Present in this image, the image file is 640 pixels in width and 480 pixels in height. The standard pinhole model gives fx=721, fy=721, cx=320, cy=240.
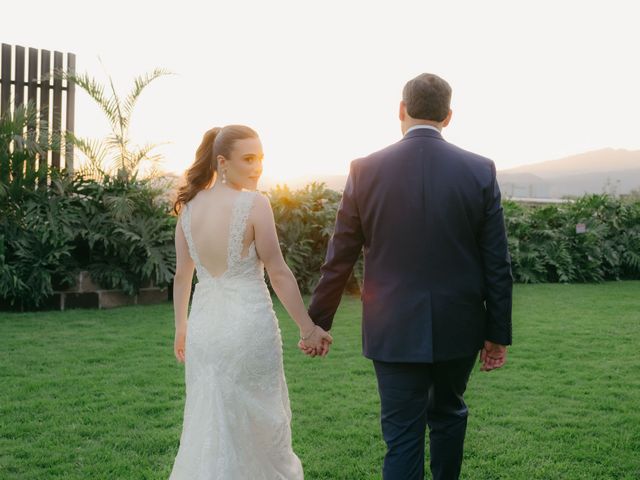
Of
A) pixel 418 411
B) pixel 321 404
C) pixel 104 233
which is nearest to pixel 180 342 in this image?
pixel 418 411

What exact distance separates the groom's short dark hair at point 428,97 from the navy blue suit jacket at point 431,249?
→ 0.08 meters

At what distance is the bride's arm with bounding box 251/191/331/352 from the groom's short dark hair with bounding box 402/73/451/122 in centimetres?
80

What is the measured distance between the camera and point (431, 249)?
3.04 m

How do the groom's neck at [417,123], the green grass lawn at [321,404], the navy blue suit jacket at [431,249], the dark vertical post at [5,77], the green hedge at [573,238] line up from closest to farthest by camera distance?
the navy blue suit jacket at [431,249]
the groom's neck at [417,123]
the green grass lawn at [321,404]
the dark vertical post at [5,77]
the green hedge at [573,238]

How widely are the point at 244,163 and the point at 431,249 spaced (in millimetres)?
962

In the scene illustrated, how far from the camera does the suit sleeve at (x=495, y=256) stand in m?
3.11

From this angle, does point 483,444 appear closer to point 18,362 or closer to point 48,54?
point 18,362

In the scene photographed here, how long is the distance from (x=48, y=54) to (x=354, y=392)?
32.1ft

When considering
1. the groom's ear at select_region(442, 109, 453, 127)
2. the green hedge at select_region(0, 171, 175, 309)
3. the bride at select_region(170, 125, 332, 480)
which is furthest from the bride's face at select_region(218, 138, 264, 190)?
the green hedge at select_region(0, 171, 175, 309)

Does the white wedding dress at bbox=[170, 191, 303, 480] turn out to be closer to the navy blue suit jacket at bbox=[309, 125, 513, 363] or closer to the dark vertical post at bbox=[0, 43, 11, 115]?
the navy blue suit jacket at bbox=[309, 125, 513, 363]

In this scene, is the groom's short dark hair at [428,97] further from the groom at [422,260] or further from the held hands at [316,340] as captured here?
the held hands at [316,340]

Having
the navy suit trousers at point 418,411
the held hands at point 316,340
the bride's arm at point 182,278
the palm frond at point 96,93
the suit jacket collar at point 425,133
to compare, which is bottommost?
the navy suit trousers at point 418,411

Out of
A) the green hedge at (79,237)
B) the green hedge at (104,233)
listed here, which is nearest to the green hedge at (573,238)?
the green hedge at (104,233)

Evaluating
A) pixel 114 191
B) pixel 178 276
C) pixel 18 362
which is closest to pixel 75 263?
pixel 114 191
